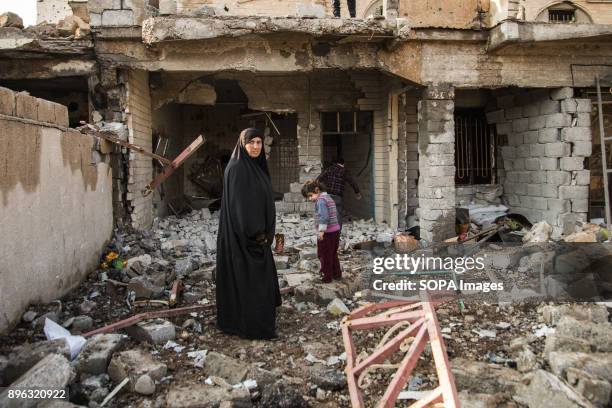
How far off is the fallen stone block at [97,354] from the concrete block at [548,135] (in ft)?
26.0

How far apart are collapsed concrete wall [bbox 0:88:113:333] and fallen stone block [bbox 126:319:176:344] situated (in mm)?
944

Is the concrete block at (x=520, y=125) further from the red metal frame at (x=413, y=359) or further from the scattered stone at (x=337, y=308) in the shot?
the red metal frame at (x=413, y=359)

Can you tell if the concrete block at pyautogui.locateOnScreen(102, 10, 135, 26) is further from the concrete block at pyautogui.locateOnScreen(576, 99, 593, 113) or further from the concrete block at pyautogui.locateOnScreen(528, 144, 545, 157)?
the concrete block at pyautogui.locateOnScreen(576, 99, 593, 113)

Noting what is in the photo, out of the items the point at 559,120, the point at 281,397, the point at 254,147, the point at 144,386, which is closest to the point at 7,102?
the point at 254,147

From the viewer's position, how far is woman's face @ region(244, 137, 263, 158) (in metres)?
4.15

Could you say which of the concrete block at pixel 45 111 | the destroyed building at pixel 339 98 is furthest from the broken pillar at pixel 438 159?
the concrete block at pixel 45 111

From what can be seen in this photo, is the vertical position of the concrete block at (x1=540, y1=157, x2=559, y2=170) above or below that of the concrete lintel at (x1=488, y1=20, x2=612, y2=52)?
below

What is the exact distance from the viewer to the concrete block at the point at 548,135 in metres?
8.44

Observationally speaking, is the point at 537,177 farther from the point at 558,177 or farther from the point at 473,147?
the point at 473,147

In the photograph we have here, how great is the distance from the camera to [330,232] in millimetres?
5566

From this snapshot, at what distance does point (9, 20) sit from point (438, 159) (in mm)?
6971

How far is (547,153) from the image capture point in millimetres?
8641

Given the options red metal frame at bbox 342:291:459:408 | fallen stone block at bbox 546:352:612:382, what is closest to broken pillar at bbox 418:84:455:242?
fallen stone block at bbox 546:352:612:382

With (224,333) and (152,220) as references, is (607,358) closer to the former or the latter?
(224,333)
